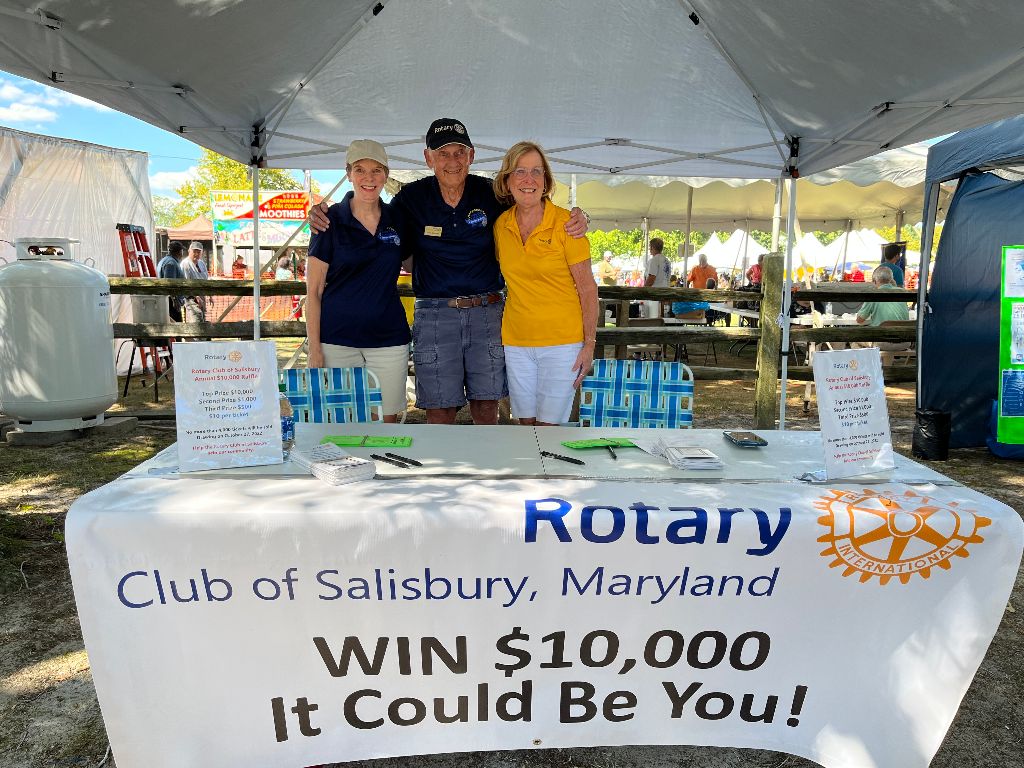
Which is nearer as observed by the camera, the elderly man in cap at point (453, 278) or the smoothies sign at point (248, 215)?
the elderly man in cap at point (453, 278)

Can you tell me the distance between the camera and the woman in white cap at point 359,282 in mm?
2965

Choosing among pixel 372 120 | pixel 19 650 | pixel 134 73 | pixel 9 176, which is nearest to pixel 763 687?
pixel 19 650

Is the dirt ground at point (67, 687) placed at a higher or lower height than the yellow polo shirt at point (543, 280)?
lower

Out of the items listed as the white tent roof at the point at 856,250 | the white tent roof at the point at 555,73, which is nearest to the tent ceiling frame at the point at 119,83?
the white tent roof at the point at 555,73

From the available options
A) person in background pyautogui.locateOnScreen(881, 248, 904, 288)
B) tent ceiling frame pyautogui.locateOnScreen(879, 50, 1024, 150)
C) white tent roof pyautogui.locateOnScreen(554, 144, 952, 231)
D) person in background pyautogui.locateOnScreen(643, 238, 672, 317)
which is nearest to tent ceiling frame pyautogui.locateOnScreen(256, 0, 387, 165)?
tent ceiling frame pyautogui.locateOnScreen(879, 50, 1024, 150)

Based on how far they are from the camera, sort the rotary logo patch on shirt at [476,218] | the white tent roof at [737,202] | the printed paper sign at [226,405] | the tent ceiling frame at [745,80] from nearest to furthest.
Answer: the printed paper sign at [226,405] < the rotary logo patch on shirt at [476,218] < the tent ceiling frame at [745,80] < the white tent roof at [737,202]

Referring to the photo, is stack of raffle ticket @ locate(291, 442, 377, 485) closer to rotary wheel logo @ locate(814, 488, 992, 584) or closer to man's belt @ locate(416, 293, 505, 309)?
rotary wheel logo @ locate(814, 488, 992, 584)

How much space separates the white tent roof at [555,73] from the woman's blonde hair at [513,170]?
1.08 m

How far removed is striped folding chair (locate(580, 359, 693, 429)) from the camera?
279cm

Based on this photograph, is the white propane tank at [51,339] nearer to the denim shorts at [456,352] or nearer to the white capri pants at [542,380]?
the denim shorts at [456,352]

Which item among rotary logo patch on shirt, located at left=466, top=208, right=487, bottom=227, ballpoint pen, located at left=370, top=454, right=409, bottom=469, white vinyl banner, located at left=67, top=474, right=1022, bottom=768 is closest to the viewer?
white vinyl banner, located at left=67, top=474, right=1022, bottom=768

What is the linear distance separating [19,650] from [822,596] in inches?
105

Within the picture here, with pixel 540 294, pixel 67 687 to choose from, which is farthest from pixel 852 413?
A: pixel 67 687

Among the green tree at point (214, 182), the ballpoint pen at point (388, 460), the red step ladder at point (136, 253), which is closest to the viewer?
the ballpoint pen at point (388, 460)
